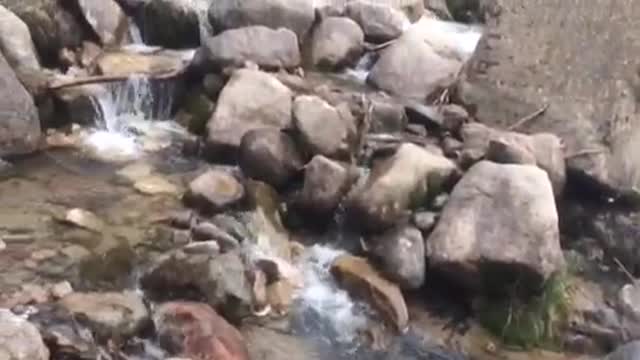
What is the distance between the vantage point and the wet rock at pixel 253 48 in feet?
24.7

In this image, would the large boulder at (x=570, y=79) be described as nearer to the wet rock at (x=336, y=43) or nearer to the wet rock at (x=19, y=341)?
the wet rock at (x=336, y=43)

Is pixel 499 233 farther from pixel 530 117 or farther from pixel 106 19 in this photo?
pixel 106 19

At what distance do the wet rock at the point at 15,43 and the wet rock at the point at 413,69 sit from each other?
2.64 metres

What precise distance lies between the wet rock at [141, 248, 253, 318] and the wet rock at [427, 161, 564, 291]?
1.14 meters

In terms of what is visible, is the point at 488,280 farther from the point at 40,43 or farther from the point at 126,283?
the point at 40,43

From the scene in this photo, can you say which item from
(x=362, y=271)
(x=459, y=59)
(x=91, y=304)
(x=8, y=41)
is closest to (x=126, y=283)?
(x=91, y=304)

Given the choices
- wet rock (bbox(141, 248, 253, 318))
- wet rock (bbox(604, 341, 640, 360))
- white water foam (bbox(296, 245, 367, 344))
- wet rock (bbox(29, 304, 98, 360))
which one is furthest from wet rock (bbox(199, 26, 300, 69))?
wet rock (bbox(604, 341, 640, 360))

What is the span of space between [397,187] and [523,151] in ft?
2.78

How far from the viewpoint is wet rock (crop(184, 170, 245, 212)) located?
243 inches

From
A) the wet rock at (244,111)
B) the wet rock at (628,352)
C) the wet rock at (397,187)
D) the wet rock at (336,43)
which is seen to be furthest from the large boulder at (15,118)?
the wet rock at (628,352)

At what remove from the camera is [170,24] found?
→ 28.0 feet

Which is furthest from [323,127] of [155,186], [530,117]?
[530,117]

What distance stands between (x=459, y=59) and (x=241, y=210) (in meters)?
2.90

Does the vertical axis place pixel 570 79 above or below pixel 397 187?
above
